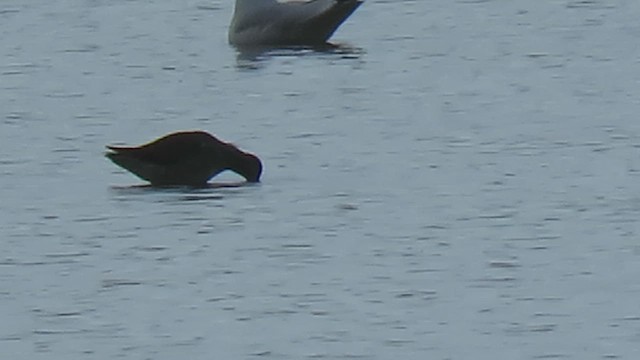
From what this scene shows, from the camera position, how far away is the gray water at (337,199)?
10.3 metres

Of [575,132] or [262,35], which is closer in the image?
[575,132]

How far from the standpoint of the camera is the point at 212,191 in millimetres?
13570

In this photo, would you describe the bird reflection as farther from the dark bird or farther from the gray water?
the dark bird

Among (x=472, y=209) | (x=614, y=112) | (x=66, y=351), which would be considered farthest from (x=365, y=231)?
(x=614, y=112)

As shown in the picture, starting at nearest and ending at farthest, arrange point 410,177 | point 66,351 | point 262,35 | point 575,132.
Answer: point 66,351, point 410,177, point 575,132, point 262,35

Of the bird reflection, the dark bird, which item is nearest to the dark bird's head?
the dark bird

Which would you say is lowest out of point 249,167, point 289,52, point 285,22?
point 289,52

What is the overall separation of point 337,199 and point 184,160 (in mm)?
990

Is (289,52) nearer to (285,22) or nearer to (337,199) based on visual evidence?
(285,22)

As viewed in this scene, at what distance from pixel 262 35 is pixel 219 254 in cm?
798

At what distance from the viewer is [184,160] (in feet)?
44.7

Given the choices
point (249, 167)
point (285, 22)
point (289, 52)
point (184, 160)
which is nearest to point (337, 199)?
point (249, 167)

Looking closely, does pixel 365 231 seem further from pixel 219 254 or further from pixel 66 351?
pixel 66 351

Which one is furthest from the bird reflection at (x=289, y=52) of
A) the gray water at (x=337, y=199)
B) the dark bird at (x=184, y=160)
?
the dark bird at (x=184, y=160)
